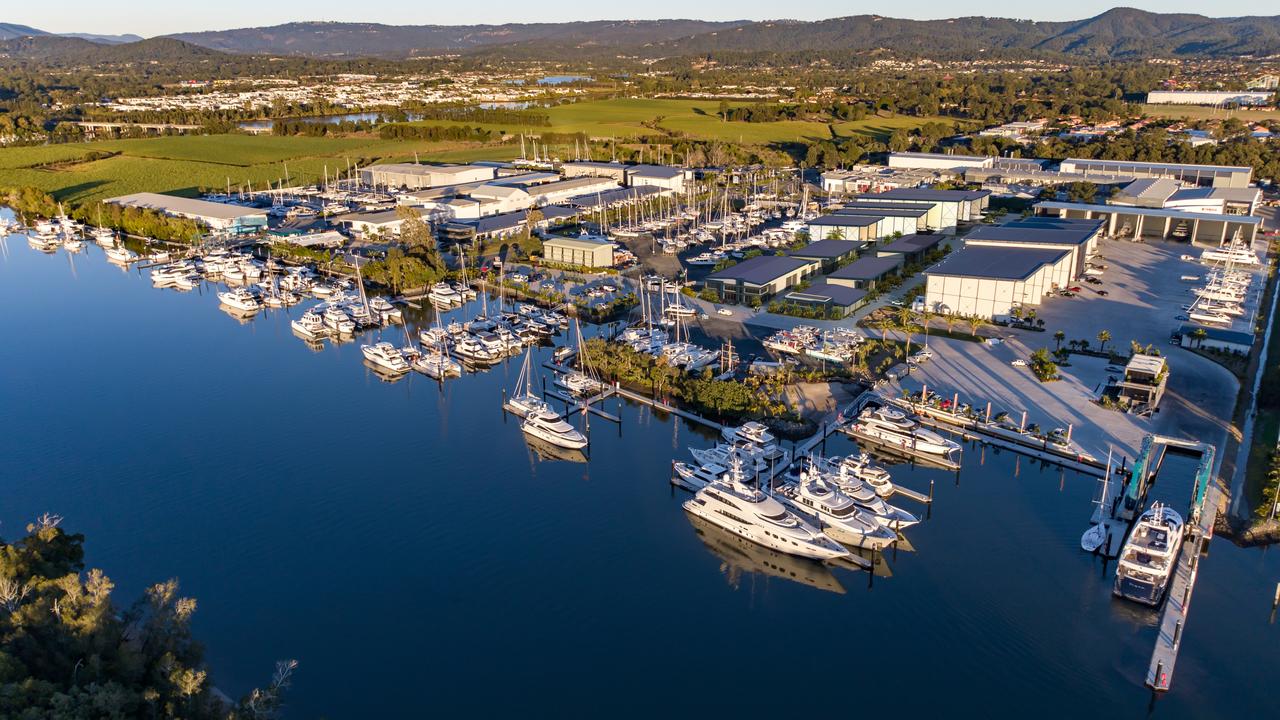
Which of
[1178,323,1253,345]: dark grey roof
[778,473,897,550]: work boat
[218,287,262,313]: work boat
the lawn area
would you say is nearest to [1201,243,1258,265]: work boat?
[1178,323,1253,345]: dark grey roof

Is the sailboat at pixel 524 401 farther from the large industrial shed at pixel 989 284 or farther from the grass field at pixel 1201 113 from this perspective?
the grass field at pixel 1201 113

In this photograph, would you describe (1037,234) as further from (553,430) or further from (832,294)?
(553,430)

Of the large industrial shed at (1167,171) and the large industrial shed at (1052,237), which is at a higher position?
the large industrial shed at (1167,171)

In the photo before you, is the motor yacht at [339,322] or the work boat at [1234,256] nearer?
the motor yacht at [339,322]

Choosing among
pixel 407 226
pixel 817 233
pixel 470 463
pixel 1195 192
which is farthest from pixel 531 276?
pixel 1195 192

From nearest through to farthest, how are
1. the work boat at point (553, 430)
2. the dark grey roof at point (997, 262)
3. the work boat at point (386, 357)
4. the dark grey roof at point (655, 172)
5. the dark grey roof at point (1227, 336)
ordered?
the work boat at point (553, 430), the dark grey roof at point (1227, 336), the work boat at point (386, 357), the dark grey roof at point (997, 262), the dark grey roof at point (655, 172)

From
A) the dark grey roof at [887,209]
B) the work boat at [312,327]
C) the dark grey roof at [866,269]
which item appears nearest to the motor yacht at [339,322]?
the work boat at [312,327]

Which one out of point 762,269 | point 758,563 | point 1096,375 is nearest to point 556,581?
point 758,563
